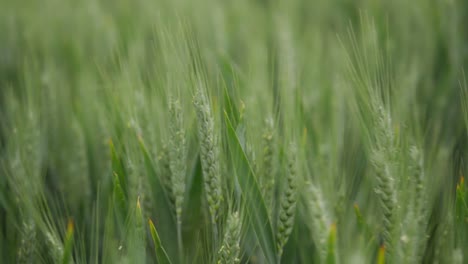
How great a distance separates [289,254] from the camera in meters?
0.81

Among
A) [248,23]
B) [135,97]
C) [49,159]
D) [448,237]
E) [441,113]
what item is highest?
[248,23]

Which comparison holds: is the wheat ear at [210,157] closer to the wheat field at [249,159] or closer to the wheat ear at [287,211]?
the wheat field at [249,159]

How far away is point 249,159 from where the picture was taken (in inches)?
31.7

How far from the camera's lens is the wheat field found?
76 centimetres

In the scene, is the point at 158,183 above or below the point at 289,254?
above

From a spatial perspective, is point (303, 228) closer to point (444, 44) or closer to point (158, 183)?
point (158, 183)

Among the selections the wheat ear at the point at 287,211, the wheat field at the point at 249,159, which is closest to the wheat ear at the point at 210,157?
the wheat field at the point at 249,159

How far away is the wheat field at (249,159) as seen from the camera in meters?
0.76

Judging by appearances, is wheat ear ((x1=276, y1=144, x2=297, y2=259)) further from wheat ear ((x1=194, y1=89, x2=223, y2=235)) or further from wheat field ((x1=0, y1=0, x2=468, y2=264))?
wheat ear ((x1=194, y1=89, x2=223, y2=235))

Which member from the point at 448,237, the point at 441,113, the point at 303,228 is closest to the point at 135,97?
the point at 303,228

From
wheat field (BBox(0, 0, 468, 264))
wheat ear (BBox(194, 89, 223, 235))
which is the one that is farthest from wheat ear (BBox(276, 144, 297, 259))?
wheat ear (BBox(194, 89, 223, 235))

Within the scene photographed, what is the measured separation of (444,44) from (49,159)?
123 centimetres

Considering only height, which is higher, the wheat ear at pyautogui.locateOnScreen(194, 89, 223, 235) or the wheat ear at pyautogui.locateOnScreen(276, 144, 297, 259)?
the wheat ear at pyautogui.locateOnScreen(194, 89, 223, 235)

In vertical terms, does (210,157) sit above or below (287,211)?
above
